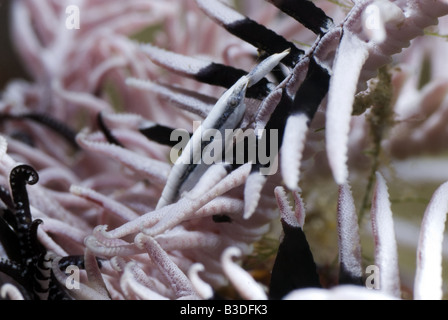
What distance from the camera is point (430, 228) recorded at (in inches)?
23.8

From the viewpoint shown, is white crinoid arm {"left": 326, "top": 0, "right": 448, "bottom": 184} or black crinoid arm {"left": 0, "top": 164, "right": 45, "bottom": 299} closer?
white crinoid arm {"left": 326, "top": 0, "right": 448, "bottom": 184}

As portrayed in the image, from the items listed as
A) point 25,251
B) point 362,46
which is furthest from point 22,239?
point 362,46

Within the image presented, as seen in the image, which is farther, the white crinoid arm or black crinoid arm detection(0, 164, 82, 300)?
black crinoid arm detection(0, 164, 82, 300)

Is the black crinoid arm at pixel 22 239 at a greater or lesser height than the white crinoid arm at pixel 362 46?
lesser

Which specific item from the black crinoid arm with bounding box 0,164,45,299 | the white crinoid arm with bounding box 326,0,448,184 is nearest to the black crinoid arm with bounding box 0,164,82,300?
the black crinoid arm with bounding box 0,164,45,299

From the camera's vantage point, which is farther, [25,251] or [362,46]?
[25,251]

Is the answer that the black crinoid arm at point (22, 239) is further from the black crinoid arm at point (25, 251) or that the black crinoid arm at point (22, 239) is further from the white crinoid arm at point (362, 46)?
the white crinoid arm at point (362, 46)

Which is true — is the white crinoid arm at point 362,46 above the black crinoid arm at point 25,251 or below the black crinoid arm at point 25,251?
above

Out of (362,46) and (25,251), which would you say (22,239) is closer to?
(25,251)

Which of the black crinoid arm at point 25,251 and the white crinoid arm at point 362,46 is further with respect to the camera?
the black crinoid arm at point 25,251

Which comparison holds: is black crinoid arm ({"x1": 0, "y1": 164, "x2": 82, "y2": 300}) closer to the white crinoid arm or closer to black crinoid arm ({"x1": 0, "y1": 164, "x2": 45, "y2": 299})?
black crinoid arm ({"x1": 0, "y1": 164, "x2": 45, "y2": 299})

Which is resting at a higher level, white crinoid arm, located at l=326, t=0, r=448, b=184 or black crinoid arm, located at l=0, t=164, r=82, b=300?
white crinoid arm, located at l=326, t=0, r=448, b=184

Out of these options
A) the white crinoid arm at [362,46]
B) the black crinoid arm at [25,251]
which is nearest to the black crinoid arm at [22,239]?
the black crinoid arm at [25,251]

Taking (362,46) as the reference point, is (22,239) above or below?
below
